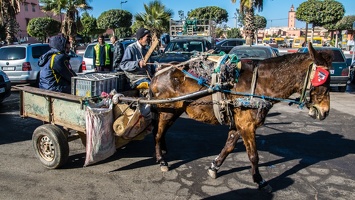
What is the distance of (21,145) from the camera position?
6.02m

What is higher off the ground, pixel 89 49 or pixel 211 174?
pixel 89 49

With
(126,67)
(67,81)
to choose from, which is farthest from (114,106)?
(67,81)

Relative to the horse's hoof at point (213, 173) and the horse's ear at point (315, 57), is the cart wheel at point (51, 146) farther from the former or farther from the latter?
the horse's ear at point (315, 57)

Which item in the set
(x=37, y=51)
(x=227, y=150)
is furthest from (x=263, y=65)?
(x=37, y=51)

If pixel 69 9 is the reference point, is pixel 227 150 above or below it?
below

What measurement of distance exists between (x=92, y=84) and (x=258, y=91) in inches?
93.1

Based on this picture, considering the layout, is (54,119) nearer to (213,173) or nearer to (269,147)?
(213,173)

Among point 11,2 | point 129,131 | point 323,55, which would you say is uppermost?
point 11,2

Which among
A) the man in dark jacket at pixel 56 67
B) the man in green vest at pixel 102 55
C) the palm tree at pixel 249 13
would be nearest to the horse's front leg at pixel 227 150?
the man in dark jacket at pixel 56 67

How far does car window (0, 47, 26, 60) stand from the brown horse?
941cm

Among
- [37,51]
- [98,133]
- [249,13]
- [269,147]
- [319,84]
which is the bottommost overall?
[269,147]

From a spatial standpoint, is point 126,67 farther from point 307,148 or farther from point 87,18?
point 87,18

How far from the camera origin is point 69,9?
23438 mm

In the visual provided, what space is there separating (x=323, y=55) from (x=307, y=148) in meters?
2.69
